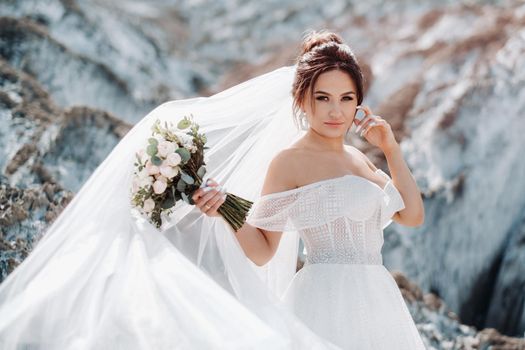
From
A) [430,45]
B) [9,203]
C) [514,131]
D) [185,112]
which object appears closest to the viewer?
[185,112]

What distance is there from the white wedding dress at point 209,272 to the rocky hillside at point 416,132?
1.47 m

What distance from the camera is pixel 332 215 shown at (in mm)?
3162

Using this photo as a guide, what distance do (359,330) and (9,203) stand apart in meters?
2.55

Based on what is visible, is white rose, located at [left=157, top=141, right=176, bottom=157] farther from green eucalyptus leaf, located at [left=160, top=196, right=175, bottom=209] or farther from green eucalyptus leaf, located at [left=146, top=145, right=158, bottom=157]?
green eucalyptus leaf, located at [left=160, top=196, right=175, bottom=209]

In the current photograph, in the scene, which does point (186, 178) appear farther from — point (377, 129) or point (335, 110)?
point (377, 129)

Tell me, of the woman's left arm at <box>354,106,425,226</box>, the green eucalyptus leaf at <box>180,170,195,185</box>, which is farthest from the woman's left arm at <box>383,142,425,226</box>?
the green eucalyptus leaf at <box>180,170,195,185</box>

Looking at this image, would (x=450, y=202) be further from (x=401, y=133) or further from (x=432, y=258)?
(x=401, y=133)

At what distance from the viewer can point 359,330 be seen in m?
3.09

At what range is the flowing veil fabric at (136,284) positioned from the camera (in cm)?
264

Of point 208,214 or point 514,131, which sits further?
point 514,131

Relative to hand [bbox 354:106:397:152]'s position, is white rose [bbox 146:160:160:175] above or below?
below

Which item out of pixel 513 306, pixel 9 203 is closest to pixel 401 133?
pixel 513 306

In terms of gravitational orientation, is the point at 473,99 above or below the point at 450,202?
above

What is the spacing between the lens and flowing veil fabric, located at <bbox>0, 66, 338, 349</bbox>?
8.67ft
